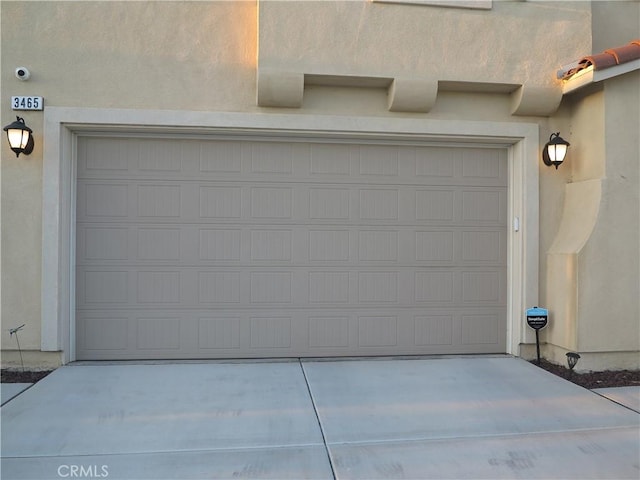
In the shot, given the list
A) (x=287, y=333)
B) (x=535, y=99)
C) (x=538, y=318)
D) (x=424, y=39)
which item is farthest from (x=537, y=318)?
(x=424, y=39)

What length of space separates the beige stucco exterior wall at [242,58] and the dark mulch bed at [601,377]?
1.07 feet

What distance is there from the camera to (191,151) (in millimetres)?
5918

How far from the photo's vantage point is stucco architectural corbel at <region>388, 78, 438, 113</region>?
5.71 m

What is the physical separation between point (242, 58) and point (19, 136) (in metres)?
2.56

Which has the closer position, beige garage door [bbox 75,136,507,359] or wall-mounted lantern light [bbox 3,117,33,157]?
wall-mounted lantern light [bbox 3,117,33,157]

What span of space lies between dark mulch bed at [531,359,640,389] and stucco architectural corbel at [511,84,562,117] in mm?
3078

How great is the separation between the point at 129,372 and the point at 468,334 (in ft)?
13.3

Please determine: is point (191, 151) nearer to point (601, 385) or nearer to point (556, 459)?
point (556, 459)

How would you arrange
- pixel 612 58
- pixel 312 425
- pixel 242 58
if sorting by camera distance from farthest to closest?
1. pixel 242 58
2. pixel 612 58
3. pixel 312 425

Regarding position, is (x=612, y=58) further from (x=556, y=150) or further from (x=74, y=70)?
(x=74, y=70)

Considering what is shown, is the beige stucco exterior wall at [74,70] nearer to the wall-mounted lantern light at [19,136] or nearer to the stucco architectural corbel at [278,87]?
the wall-mounted lantern light at [19,136]

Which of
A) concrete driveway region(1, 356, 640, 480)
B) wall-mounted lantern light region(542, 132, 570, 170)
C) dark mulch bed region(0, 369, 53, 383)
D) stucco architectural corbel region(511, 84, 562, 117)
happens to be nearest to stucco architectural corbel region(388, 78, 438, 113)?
stucco architectural corbel region(511, 84, 562, 117)

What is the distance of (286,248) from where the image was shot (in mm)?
6008

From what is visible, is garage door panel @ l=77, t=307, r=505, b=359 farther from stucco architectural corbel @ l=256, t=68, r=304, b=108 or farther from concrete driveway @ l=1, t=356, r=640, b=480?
stucco architectural corbel @ l=256, t=68, r=304, b=108
